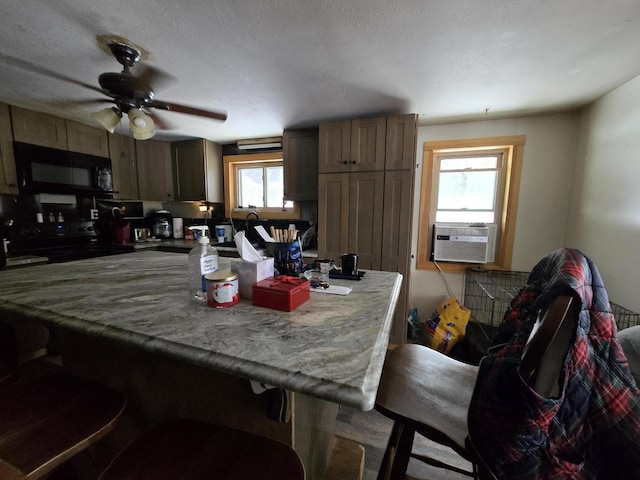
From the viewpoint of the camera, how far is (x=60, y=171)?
2.46 metres

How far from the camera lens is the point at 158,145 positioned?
10.5 feet

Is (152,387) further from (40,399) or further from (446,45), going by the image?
(446,45)

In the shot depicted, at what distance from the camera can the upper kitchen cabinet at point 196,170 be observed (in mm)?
3174

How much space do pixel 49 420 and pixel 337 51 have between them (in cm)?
191

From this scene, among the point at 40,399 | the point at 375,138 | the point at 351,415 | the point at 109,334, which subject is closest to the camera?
the point at 109,334

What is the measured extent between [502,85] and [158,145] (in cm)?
358

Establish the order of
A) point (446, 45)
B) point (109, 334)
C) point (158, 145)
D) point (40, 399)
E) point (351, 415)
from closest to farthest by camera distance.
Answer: point (109, 334), point (40, 399), point (446, 45), point (351, 415), point (158, 145)

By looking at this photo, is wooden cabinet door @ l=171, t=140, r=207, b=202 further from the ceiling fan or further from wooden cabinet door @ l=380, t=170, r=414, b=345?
wooden cabinet door @ l=380, t=170, r=414, b=345

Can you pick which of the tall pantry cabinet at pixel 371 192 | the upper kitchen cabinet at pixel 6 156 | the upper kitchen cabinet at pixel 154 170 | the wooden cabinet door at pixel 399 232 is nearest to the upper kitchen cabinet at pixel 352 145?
the tall pantry cabinet at pixel 371 192

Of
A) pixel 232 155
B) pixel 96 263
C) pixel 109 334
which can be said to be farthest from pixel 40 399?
pixel 232 155

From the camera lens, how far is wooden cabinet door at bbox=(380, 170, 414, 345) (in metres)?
2.27

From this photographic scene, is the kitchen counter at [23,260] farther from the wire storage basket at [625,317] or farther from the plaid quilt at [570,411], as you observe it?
the wire storage basket at [625,317]

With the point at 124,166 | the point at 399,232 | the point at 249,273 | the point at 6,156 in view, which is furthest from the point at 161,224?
the point at 249,273

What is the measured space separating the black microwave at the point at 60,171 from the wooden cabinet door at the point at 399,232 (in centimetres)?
299
